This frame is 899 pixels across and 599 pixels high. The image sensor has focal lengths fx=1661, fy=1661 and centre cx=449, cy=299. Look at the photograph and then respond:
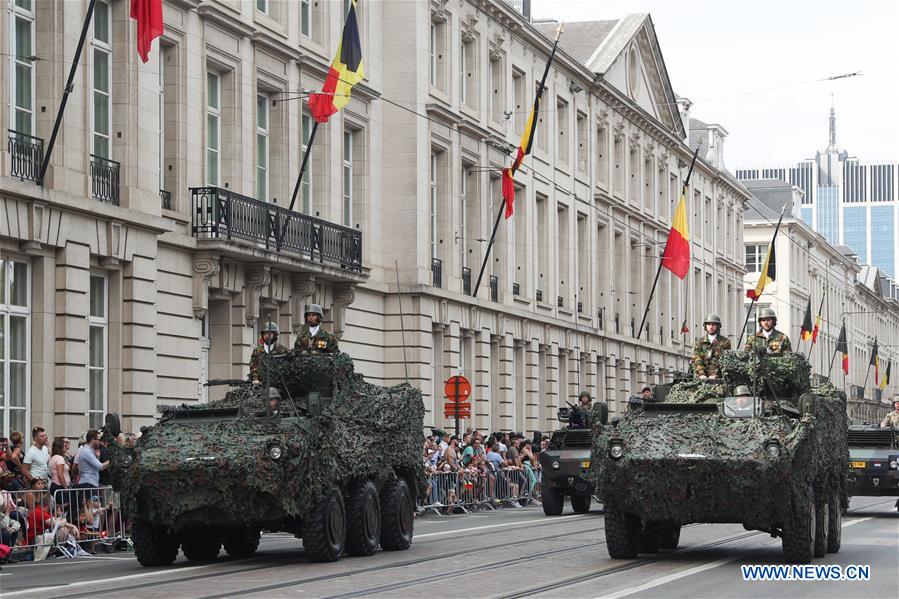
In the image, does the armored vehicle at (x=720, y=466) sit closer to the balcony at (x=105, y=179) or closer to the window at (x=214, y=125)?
the balcony at (x=105, y=179)

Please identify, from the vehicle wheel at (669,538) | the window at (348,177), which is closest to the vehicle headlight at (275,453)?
the vehicle wheel at (669,538)

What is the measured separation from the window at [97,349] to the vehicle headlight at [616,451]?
12.2 metres

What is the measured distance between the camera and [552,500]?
29828 mm

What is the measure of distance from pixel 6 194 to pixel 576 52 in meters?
41.0

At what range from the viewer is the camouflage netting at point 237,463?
1691 cm

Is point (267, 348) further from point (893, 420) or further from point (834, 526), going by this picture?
point (893, 420)

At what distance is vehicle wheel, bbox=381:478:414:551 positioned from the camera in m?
19.5

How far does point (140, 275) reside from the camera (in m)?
27.8

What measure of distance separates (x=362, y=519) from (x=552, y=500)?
1170 centimetres

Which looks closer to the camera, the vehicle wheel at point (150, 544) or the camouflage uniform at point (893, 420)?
the vehicle wheel at point (150, 544)

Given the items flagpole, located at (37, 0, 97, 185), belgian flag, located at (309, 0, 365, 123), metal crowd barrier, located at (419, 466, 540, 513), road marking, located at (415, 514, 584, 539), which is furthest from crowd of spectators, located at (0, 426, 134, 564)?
belgian flag, located at (309, 0, 365, 123)

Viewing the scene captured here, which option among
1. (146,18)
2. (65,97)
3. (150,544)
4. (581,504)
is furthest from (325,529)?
(581,504)

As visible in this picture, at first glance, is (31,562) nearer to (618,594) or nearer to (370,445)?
(370,445)

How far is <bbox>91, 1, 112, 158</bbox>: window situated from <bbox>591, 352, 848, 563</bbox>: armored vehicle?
41.9 ft
